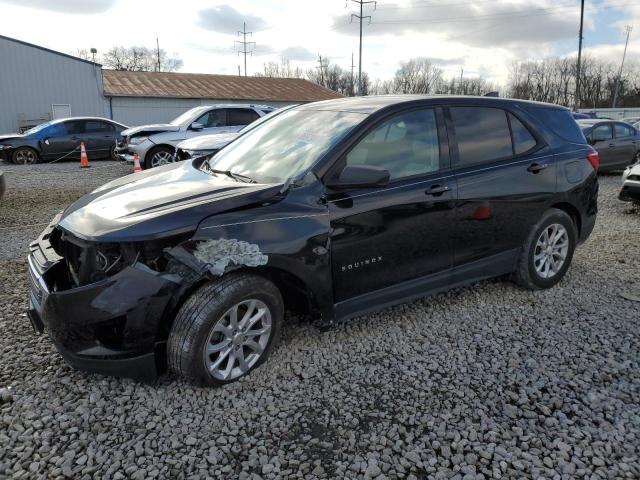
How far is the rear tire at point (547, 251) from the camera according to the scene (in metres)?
4.36

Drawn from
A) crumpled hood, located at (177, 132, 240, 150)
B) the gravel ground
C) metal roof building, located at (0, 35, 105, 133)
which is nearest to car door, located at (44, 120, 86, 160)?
crumpled hood, located at (177, 132, 240, 150)

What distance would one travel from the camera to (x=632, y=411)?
9.25ft

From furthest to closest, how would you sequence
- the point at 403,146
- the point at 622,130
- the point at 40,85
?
the point at 40,85
the point at 622,130
the point at 403,146

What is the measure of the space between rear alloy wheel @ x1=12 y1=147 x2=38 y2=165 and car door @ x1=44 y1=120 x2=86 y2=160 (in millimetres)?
430

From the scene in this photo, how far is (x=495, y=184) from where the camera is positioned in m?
3.97

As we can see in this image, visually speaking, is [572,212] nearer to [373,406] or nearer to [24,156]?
[373,406]

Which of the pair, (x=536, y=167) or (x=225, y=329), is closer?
(x=225, y=329)

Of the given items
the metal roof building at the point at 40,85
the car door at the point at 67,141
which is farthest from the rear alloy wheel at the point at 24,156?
the metal roof building at the point at 40,85

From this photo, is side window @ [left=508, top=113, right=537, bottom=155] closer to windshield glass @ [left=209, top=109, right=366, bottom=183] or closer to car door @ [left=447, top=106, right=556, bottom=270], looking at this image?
car door @ [left=447, top=106, right=556, bottom=270]

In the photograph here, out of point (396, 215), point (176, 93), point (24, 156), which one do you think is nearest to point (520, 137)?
point (396, 215)

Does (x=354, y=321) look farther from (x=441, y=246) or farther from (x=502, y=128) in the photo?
(x=502, y=128)

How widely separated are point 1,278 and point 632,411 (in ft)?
17.5

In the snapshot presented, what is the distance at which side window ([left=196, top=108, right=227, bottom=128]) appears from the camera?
1269 cm

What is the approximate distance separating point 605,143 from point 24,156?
16.6 m
